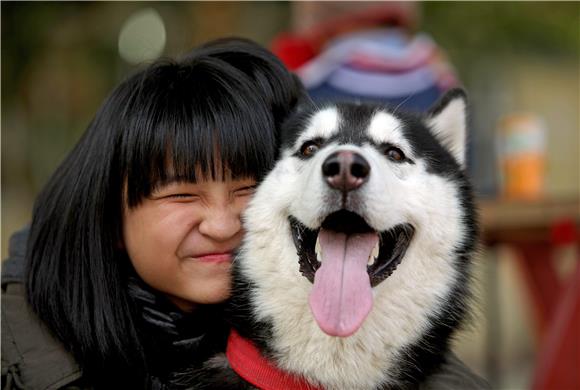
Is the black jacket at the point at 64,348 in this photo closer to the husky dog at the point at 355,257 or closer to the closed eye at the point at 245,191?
the husky dog at the point at 355,257

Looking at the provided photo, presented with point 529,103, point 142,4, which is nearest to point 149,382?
point 142,4

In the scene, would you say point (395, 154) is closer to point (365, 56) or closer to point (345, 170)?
point (345, 170)

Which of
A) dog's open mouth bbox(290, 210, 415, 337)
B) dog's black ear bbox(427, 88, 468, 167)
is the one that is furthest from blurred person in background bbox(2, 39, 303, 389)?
dog's black ear bbox(427, 88, 468, 167)

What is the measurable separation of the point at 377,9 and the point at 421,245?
1750 millimetres

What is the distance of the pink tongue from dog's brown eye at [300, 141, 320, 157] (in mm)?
273

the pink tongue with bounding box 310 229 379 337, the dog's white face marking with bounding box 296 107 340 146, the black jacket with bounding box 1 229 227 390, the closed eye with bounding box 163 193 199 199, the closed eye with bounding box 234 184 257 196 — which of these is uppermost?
the dog's white face marking with bounding box 296 107 340 146

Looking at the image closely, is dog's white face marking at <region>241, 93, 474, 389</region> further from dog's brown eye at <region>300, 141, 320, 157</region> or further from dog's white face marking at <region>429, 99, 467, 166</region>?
dog's white face marking at <region>429, 99, 467, 166</region>

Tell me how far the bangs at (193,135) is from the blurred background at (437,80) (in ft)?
3.72

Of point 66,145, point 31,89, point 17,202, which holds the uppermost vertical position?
point 31,89

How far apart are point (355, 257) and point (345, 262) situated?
3 cm

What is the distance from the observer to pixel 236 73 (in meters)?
2.12

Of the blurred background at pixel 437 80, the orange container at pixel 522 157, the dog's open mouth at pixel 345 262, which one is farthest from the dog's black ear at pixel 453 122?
the orange container at pixel 522 157

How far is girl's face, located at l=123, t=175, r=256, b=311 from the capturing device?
1.97 m

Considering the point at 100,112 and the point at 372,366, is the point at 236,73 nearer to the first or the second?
the point at 100,112
